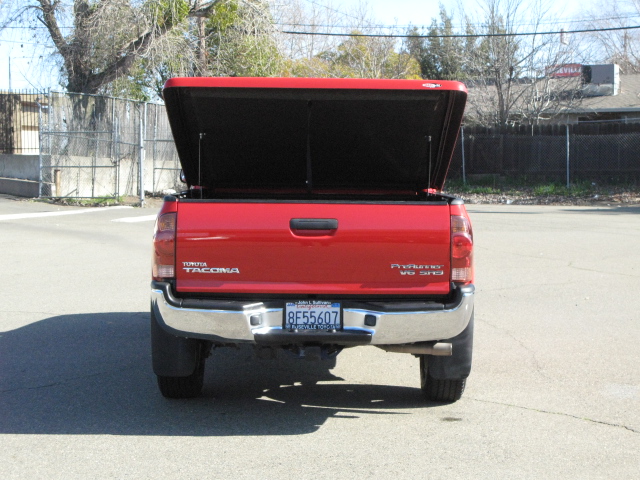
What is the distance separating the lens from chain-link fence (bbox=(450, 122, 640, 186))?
26906mm

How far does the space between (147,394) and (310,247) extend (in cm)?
172

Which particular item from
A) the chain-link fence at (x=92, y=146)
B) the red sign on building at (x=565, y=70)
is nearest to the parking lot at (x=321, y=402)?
the chain-link fence at (x=92, y=146)

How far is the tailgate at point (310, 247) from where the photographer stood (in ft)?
14.7

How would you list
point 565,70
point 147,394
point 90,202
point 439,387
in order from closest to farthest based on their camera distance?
point 439,387 → point 147,394 → point 90,202 → point 565,70

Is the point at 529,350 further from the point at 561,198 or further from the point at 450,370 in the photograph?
the point at 561,198

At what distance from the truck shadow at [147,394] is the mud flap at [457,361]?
14.9 inches

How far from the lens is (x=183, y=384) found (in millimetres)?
5051

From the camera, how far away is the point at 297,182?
6453mm

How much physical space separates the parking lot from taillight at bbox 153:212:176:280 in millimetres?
952

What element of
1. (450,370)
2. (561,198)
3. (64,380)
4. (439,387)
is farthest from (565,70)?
(64,380)

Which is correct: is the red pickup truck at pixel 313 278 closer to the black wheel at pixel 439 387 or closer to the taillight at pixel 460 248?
the taillight at pixel 460 248

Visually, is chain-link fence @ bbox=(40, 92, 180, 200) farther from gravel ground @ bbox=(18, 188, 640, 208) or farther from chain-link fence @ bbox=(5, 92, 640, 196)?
gravel ground @ bbox=(18, 188, 640, 208)

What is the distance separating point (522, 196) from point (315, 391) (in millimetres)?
22223

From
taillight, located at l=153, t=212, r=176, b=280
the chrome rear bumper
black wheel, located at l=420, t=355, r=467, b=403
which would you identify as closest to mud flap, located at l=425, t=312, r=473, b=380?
black wheel, located at l=420, t=355, r=467, b=403
